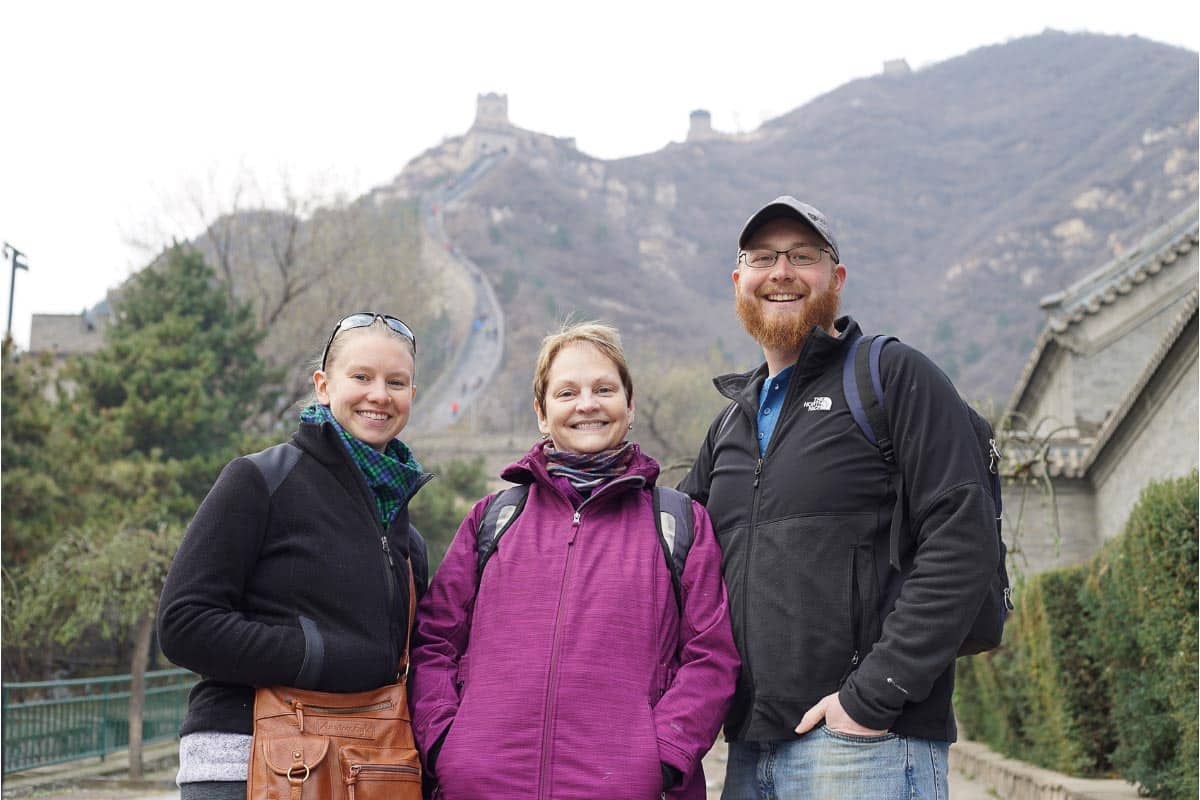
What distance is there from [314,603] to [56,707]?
12.6 meters

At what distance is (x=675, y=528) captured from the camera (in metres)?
3.37

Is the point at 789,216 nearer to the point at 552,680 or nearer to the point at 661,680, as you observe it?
the point at 661,680

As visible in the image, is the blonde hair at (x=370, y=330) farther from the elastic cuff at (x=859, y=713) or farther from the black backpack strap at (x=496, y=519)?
the elastic cuff at (x=859, y=713)

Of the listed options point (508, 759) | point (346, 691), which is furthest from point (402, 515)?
point (508, 759)

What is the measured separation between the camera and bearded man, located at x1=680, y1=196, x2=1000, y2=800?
9.92 feet

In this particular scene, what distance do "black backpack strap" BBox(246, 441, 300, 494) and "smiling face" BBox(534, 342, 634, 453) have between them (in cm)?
74

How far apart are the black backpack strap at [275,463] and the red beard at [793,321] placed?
1.33m

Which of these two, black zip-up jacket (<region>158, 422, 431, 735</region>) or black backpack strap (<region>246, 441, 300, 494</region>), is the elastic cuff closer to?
black zip-up jacket (<region>158, 422, 431, 735</region>)

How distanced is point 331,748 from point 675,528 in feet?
3.53

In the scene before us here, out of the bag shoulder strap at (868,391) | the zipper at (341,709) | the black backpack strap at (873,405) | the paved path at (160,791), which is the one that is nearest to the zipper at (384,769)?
the zipper at (341,709)

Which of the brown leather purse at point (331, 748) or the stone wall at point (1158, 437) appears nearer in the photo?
the brown leather purse at point (331, 748)

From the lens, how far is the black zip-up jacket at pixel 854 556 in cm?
301

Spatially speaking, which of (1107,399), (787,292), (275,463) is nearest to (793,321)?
(787,292)

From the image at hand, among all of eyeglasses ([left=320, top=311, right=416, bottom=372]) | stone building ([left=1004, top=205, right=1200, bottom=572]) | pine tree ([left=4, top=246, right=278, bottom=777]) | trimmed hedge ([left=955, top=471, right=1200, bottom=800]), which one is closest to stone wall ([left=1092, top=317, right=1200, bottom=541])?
stone building ([left=1004, top=205, right=1200, bottom=572])
